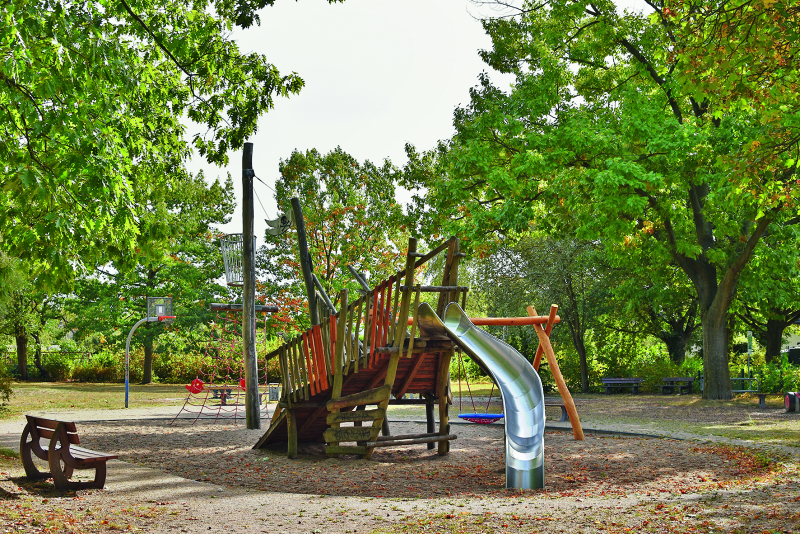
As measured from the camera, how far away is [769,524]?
5.21 meters

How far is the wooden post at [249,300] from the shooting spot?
1409 centimetres

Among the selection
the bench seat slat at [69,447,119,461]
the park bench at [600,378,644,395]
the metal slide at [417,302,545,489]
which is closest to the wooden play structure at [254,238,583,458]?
the metal slide at [417,302,545,489]

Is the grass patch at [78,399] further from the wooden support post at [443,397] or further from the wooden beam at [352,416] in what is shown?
the wooden support post at [443,397]

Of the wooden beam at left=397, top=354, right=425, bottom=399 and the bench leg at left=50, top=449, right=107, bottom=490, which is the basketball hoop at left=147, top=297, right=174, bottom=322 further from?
the bench leg at left=50, top=449, right=107, bottom=490

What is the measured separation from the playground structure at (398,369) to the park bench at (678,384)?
16.5 metres

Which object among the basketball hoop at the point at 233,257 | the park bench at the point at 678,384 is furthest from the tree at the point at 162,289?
the park bench at the point at 678,384

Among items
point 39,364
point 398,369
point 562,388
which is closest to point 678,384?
point 562,388

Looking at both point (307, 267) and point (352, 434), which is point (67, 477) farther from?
point (307, 267)

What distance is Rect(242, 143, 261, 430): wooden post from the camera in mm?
14094

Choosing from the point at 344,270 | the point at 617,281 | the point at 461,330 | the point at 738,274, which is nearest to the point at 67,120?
the point at 461,330

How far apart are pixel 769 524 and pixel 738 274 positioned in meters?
15.6

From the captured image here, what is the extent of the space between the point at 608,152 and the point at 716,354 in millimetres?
7144

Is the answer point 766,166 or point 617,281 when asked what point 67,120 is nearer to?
point 766,166

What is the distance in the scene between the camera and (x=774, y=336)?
27359 millimetres
